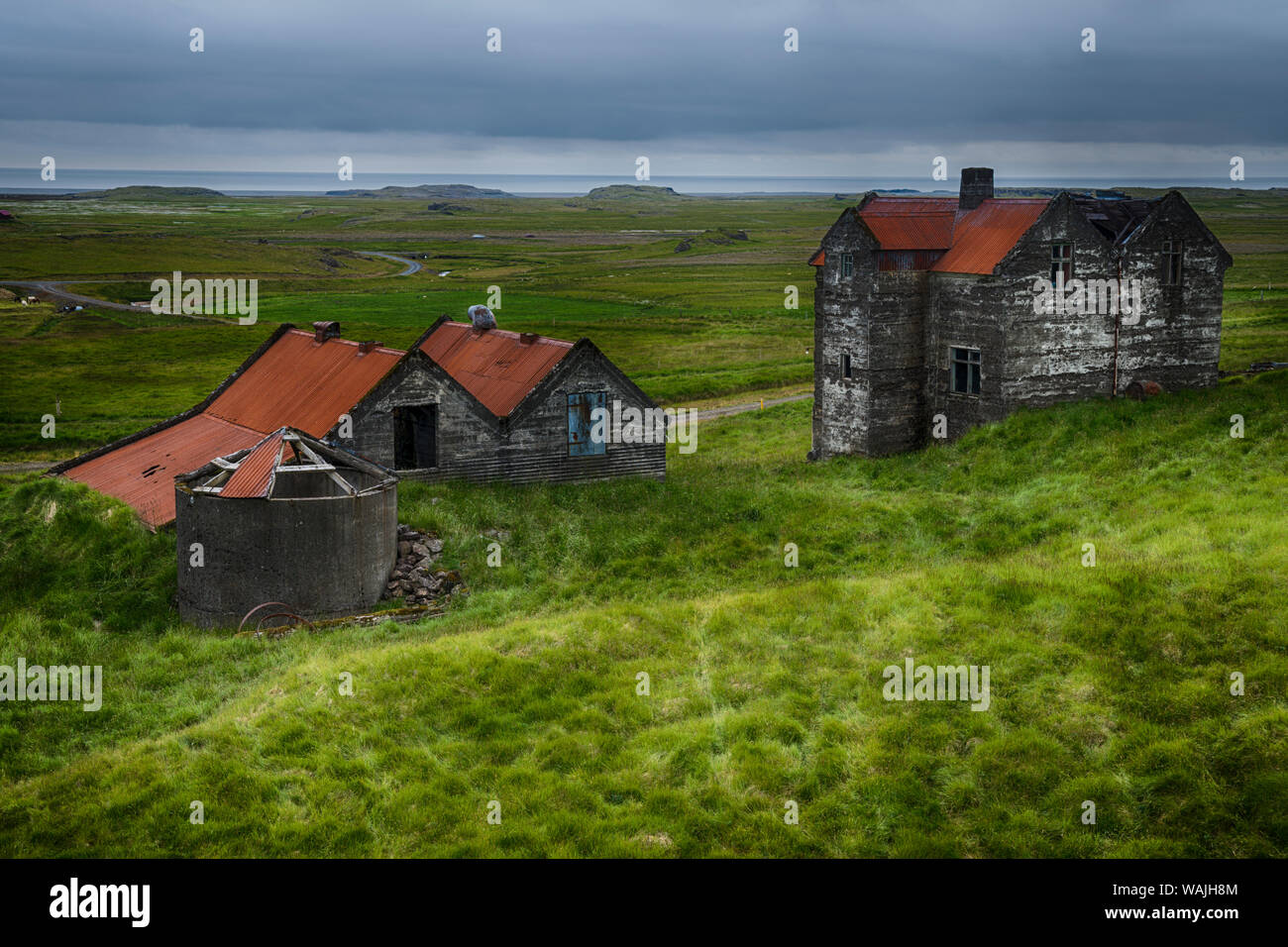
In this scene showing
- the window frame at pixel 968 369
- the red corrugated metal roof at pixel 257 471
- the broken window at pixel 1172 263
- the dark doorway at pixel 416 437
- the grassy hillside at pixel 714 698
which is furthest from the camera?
the broken window at pixel 1172 263

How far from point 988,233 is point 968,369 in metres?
3.93

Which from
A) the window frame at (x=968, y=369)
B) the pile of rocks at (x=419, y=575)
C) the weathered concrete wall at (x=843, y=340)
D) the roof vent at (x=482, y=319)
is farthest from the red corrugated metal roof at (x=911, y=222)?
the pile of rocks at (x=419, y=575)

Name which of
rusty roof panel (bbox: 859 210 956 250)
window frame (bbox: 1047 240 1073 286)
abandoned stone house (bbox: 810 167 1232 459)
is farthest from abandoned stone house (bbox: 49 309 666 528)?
window frame (bbox: 1047 240 1073 286)

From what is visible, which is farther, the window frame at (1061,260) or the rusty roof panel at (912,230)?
the rusty roof panel at (912,230)

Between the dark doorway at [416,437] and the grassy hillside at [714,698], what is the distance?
2736 millimetres

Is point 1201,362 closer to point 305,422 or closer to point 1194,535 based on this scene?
point 1194,535

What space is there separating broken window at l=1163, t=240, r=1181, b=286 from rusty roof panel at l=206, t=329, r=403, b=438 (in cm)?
2183

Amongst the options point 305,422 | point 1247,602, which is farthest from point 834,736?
point 305,422

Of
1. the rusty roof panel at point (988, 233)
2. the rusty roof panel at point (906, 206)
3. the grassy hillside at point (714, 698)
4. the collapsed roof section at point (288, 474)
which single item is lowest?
the grassy hillside at point (714, 698)

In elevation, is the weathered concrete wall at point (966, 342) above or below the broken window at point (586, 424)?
above

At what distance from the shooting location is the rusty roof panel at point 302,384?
28.4 meters

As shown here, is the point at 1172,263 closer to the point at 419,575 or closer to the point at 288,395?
the point at 419,575

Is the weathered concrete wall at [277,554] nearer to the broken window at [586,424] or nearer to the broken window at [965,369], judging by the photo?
the broken window at [586,424]

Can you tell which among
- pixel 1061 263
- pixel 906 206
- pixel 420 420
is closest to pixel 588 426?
pixel 420 420
